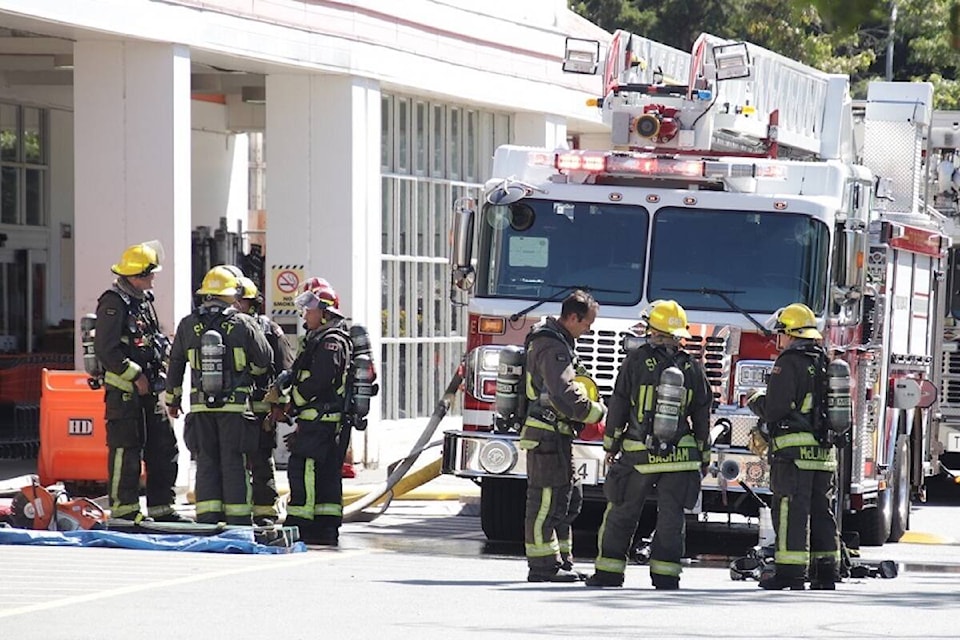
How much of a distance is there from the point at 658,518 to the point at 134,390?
372cm

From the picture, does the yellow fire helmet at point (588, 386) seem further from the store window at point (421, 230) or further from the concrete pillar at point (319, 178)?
the store window at point (421, 230)

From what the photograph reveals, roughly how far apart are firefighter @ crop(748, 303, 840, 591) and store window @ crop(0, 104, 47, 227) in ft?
38.8

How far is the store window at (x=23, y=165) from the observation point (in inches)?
820

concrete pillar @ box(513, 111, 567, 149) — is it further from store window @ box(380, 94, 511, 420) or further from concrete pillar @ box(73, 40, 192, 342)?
concrete pillar @ box(73, 40, 192, 342)

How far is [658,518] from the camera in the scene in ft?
34.2

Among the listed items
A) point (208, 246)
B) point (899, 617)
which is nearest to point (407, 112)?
point (208, 246)

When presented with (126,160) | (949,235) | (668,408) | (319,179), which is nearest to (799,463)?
(668,408)

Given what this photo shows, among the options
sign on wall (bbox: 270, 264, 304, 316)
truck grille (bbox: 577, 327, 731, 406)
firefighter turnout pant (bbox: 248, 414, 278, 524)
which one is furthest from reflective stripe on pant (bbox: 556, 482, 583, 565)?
sign on wall (bbox: 270, 264, 304, 316)

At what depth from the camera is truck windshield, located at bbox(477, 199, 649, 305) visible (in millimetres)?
12625

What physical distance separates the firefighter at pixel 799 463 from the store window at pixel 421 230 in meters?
9.12

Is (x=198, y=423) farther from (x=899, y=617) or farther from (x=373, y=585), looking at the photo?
(x=899, y=617)

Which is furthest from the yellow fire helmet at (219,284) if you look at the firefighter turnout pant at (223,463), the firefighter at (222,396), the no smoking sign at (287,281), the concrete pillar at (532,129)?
the concrete pillar at (532,129)

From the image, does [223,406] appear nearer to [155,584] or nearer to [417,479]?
[155,584]

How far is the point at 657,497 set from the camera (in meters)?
10.6
